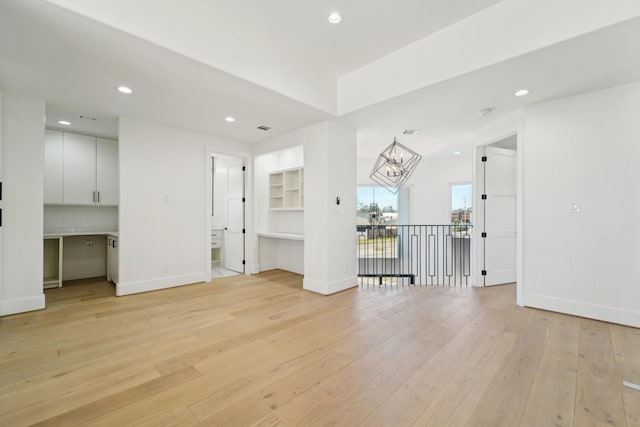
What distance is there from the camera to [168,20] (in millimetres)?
2398

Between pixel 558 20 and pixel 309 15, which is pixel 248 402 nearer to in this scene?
pixel 309 15

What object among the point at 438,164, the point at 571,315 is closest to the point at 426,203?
the point at 438,164

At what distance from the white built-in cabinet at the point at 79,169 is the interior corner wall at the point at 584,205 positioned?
283 inches

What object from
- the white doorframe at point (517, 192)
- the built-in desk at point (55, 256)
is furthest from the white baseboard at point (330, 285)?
the built-in desk at point (55, 256)

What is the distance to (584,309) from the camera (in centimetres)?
332

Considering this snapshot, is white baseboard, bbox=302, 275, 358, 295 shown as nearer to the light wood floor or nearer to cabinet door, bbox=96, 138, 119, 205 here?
the light wood floor

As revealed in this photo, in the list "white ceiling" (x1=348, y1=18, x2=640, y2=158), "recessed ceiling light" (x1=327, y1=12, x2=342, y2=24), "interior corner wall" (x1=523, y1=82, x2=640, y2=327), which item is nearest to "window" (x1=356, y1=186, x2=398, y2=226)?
"white ceiling" (x1=348, y1=18, x2=640, y2=158)

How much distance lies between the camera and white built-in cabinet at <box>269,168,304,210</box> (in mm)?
5652

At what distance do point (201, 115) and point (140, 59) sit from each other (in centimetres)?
154

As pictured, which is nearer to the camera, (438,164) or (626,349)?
(626,349)

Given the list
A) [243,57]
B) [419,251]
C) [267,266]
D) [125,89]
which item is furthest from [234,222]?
[419,251]

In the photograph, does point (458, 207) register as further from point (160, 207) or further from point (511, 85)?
point (160, 207)

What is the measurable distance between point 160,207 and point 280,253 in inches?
104

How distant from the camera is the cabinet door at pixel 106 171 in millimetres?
5324
